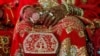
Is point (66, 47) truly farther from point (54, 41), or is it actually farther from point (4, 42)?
point (4, 42)

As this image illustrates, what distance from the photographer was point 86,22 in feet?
6.95

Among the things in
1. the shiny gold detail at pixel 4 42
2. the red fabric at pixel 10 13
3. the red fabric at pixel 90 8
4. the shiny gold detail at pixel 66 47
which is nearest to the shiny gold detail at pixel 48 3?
the red fabric at pixel 90 8

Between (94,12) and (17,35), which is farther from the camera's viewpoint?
(94,12)

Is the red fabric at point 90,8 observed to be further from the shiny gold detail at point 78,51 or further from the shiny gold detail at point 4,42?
the shiny gold detail at point 4,42

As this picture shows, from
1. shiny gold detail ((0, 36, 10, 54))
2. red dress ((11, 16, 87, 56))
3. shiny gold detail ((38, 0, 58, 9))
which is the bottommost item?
shiny gold detail ((0, 36, 10, 54))

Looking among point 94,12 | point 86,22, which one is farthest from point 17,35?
point 94,12

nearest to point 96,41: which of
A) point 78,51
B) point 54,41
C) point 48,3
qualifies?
point 78,51

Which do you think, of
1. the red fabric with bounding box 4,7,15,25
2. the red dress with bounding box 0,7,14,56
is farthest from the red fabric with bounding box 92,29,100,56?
the red fabric with bounding box 4,7,15,25

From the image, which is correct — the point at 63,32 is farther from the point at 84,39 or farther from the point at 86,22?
the point at 86,22

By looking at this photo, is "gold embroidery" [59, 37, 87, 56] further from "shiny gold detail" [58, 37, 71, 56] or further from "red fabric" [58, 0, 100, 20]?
"red fabric" [58, 0, 100, 20]

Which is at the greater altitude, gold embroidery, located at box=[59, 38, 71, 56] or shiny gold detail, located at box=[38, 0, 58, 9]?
shiny gold detail, located at box=[38, 0, 58, 9]

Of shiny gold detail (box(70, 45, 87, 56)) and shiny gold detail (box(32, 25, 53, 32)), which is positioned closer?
shiny gold detail (box(70, 45, 87, 56))

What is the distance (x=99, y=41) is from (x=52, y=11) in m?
0.42

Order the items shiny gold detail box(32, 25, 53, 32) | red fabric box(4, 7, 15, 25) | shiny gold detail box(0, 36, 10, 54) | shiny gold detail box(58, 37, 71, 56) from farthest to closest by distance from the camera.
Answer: red fabric box(4, 7, 15, 25), shiny gold detail box(0, 36, 10, 54), shiny gold detail box(32, 25, 53, 32), shiny gold detail box(58, 37, 71, 56)
